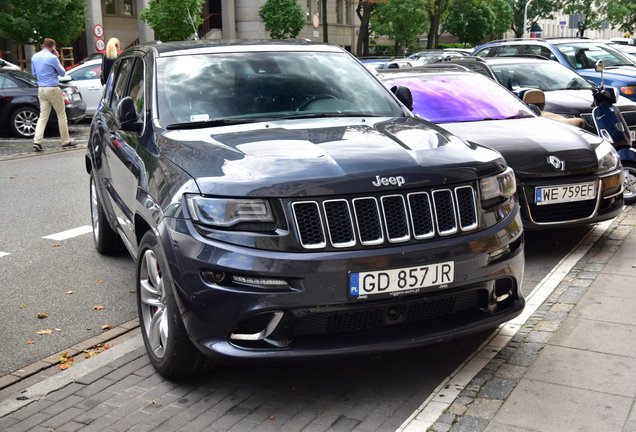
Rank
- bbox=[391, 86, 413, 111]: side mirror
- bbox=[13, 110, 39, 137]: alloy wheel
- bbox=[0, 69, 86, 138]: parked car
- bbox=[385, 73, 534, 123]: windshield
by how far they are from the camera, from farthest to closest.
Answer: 1. bbox=[13, 110, 39, 137]: alloy wheel
2. bbox=[0, 69, 86, 138]: parked car
3. bbox=[385, 73, 534, 123]: windshield
4. bbox=[391, 86, 413, 111]: side mirror

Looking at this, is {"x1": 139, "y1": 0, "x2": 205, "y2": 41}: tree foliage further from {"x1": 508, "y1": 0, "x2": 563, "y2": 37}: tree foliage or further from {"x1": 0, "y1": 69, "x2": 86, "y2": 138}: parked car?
{"x1": 508, "y1": 0, "x2": 563, "y2": 37}: tree foliage

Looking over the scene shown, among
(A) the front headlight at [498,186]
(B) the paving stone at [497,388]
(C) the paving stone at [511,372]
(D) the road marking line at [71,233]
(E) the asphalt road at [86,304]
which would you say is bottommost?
(D) the road marking line at [71,233]

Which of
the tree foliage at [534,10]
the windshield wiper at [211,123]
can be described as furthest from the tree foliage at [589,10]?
the windshield wiper at [211,123]

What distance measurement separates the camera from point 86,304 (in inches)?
247

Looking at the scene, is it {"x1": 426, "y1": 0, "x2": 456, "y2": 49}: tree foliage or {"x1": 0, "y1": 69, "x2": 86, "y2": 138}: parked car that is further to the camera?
{"x1": 426, "y1": 0, "x2": 456, "y2": 49}: tree foliage

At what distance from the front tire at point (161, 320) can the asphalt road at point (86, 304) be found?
23 cm

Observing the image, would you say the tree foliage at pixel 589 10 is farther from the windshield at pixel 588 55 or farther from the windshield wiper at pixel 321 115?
the windshield wiper at pixel 321 115

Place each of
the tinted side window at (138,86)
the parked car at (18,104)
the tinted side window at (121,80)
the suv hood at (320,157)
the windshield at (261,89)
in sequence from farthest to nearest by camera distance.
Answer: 1. the parked car at (18,104)
2. the tinted side window at (121,80)
3. the tinted side window at (138,86)
4. the windshield at (261,89)
5. the suv hood at (320,157)

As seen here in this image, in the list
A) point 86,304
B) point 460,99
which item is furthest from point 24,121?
point 86,304

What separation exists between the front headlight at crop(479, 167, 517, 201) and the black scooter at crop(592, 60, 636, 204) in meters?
4.84

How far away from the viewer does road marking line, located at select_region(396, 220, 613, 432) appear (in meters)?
4.05

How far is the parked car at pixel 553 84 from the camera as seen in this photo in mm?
10984

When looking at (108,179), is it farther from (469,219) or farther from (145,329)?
(469,219)

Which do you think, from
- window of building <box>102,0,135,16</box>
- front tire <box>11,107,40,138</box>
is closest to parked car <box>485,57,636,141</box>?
front tire <box>11,107,40,138</box>
